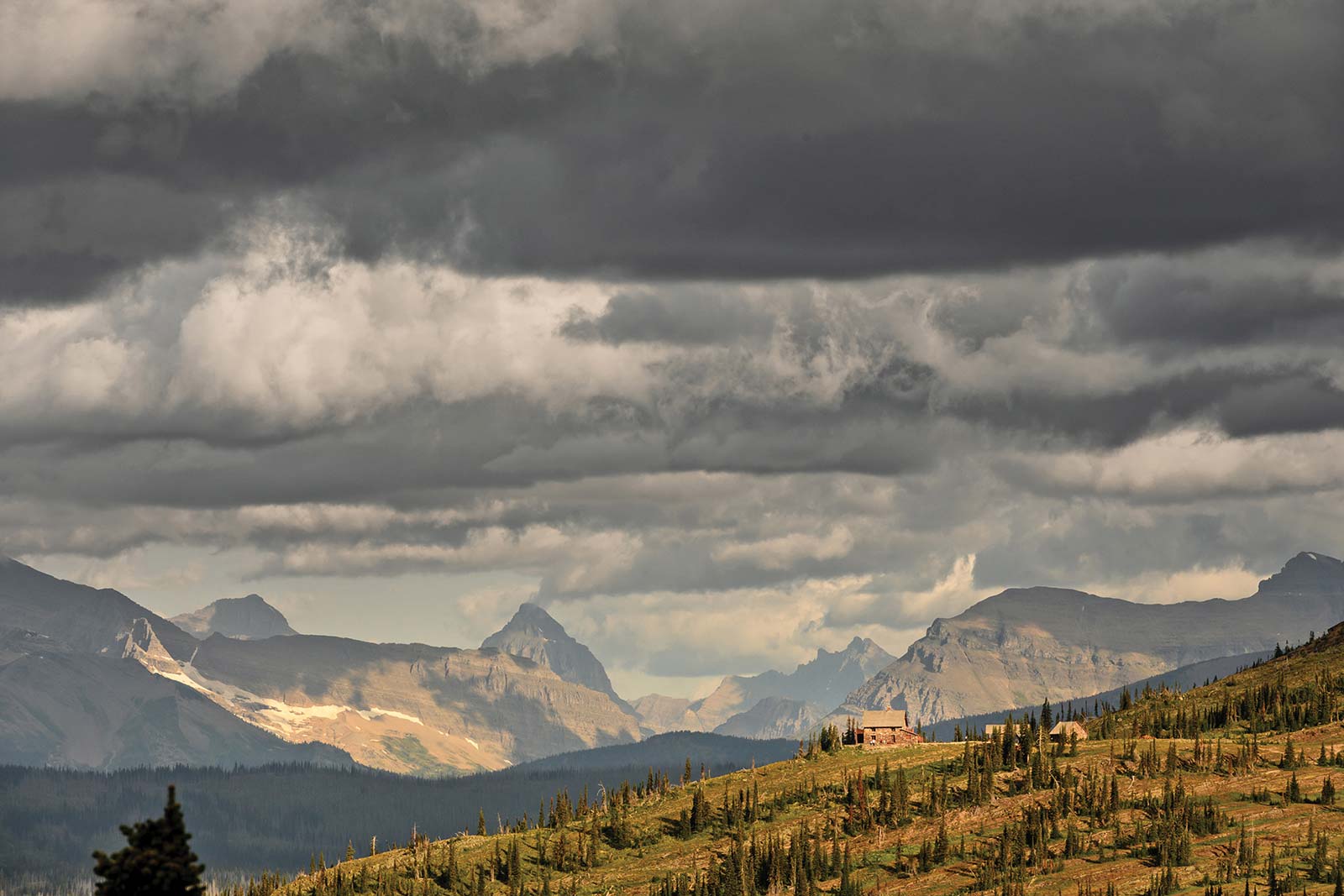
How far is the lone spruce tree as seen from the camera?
461 feet

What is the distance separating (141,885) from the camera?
141250mm

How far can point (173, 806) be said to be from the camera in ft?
459

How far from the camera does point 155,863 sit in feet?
461

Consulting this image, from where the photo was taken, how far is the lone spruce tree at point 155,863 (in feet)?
461

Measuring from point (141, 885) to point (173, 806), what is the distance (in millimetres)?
6121
